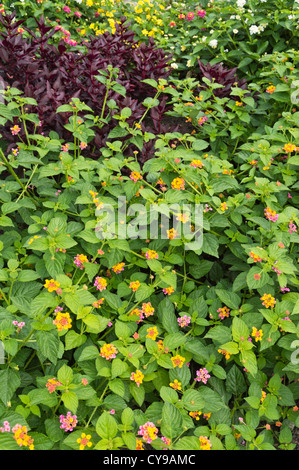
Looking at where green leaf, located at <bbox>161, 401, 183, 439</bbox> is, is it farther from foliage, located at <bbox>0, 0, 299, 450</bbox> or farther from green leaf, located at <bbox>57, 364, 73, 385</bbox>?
green leaf, located at <bbox>57, 364, 73, 385</bbox>

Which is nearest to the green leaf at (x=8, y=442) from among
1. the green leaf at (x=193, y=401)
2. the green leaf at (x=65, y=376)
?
the green leaf at (x=65, y=376)

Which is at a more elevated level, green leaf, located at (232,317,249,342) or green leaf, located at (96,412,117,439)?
green leaf, located at (232,317,249,342)

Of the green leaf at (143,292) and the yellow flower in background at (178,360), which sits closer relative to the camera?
the yellow flower in background at (178,360)

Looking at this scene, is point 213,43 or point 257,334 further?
point 213,43

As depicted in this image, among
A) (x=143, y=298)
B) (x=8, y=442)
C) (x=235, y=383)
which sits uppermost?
(x=143, y=298)

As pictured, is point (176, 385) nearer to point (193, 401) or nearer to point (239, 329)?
point (193, 401)

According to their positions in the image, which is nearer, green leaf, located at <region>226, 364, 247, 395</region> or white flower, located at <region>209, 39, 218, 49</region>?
green leaf, located at <region>226, 364, 247, 395</region>

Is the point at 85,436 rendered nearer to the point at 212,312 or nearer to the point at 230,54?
the point at 212,312

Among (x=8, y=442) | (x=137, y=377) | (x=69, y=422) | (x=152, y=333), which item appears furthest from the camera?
(x=152, y=333)

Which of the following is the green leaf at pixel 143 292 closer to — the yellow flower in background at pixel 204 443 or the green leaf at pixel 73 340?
the green leaf at pixel 73 340

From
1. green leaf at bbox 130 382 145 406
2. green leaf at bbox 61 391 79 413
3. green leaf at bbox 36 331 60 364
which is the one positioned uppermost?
green leaf at bbox 36 331 60 364

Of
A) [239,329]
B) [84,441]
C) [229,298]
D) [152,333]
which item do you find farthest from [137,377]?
[229,298]

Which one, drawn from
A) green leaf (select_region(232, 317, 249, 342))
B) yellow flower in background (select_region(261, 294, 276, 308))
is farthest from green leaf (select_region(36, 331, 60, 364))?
yellow flower in background (select_region(261, 294, 276, 308))
